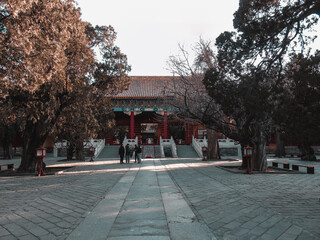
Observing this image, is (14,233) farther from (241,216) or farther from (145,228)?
(241,216)

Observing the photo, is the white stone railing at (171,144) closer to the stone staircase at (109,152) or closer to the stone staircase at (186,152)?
the stone staircase at (186,152)

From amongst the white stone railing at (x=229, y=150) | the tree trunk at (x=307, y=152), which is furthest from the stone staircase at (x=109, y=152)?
the tree trunk at (x=307, y=152)

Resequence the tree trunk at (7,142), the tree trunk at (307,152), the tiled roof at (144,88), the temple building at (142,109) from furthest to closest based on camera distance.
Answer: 1. the tiled roof at (144,88)
2. the temple building at (142,109)
3. the tree trunk at (7,142)
4. the tree trunk at (307,152)

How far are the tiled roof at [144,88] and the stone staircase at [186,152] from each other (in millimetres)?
6018

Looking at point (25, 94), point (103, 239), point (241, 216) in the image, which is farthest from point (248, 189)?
point (25, 94)

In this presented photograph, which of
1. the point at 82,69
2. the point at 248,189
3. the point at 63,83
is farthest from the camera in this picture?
the point at 82,69

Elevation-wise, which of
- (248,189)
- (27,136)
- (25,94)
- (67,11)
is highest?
(67,11)

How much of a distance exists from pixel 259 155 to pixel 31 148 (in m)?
10.2

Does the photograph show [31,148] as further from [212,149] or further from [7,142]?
[7,142]

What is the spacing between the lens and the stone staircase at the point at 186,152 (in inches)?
938

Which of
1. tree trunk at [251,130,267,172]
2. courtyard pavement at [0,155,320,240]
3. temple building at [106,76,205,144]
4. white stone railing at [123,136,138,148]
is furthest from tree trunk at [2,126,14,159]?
tree trunk at [251,130,267,172]

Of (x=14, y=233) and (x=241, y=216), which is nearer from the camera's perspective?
(x=14, y=233)

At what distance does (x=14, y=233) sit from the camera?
137 inches

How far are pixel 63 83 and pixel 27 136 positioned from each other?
389cm
